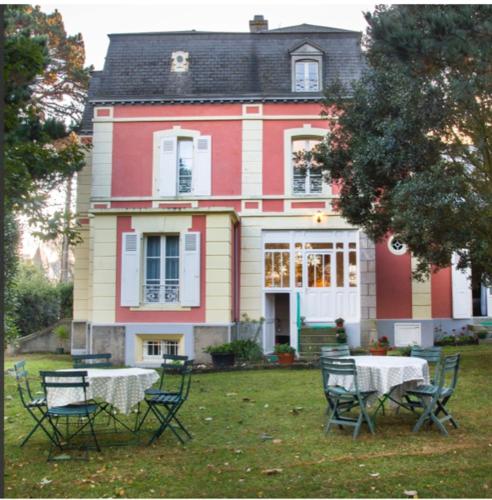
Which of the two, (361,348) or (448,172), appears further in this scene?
(361,348)

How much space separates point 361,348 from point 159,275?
562cm

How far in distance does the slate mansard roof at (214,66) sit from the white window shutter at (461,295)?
21.3 ft

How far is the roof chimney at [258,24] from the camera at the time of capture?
20.5 metres

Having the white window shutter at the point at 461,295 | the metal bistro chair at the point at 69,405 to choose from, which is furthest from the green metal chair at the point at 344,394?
the white window shutter at the point at 461,295

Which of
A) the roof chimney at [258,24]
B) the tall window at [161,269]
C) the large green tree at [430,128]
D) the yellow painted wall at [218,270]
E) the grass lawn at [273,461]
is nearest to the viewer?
the grass lawn at [273,461]

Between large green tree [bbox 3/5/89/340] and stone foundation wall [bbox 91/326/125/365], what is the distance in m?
2.28

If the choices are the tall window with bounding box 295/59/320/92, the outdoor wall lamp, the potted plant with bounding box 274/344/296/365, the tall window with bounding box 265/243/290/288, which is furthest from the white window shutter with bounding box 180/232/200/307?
the tall window with bounding box 295/59/320/92

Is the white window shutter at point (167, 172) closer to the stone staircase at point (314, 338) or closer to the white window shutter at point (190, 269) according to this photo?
the white window shutter at point (190, 269)

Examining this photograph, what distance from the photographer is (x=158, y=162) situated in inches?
684

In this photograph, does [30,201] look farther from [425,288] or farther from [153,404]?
[425,288]

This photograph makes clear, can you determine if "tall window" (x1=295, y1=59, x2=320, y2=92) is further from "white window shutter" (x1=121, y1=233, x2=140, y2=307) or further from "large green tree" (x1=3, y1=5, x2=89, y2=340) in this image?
"white window shutter" (x1=121, y1=233, x2=140, y2=307)

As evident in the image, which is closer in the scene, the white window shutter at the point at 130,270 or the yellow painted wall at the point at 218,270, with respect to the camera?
the yellow painted wall at the point at 218,270

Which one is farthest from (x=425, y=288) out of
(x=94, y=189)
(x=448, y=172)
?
(x=94, y=189)

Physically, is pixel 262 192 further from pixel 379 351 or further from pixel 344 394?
pixel 344 394
